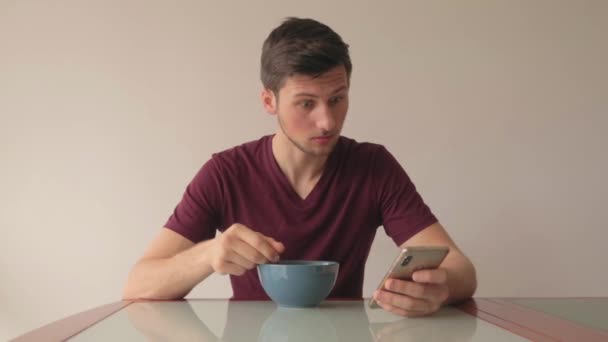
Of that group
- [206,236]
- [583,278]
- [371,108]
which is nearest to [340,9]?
[371,108]

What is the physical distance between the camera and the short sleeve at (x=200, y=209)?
1.23 m

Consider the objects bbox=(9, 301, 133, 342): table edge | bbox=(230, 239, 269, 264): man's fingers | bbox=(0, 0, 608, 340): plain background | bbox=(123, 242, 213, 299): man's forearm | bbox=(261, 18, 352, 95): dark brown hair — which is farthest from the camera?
bbox=(0, 0, 608, 340): plain background

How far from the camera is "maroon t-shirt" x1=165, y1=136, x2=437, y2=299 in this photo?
1279 mm

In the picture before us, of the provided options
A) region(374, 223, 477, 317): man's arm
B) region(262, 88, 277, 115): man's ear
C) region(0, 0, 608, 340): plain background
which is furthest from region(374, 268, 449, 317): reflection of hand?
region(0, 0, 608, 340): plain background

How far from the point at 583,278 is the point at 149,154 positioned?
1.38 metres

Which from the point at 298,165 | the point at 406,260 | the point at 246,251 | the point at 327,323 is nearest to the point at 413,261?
the point at 406,260

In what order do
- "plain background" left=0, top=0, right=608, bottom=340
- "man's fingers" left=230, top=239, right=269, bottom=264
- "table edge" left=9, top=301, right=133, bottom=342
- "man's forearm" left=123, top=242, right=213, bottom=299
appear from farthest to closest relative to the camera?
"plain background" left=0, top=0, right=608, bottom=340
"man's forearm" left=123, top=242, right=213, bottom=299
"man's fingers" left=230, top=239, right=269, bottom=264
"table edge" left=9, top=301, right=133, bottom=342

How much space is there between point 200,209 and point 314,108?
0.32m

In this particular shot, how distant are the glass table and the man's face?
0.36 m

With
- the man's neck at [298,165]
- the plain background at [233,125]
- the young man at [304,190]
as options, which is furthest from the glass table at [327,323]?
the plain background at [233,125]

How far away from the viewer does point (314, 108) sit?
3.95ft

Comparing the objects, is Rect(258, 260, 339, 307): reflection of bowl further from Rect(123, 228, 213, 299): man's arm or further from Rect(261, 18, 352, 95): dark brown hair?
Rect(261, 18, 352, 95): dark brown hair

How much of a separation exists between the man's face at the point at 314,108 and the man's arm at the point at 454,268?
27 cm

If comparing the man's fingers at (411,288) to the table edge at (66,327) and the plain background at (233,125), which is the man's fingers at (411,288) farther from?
the plain background at (233,125)
